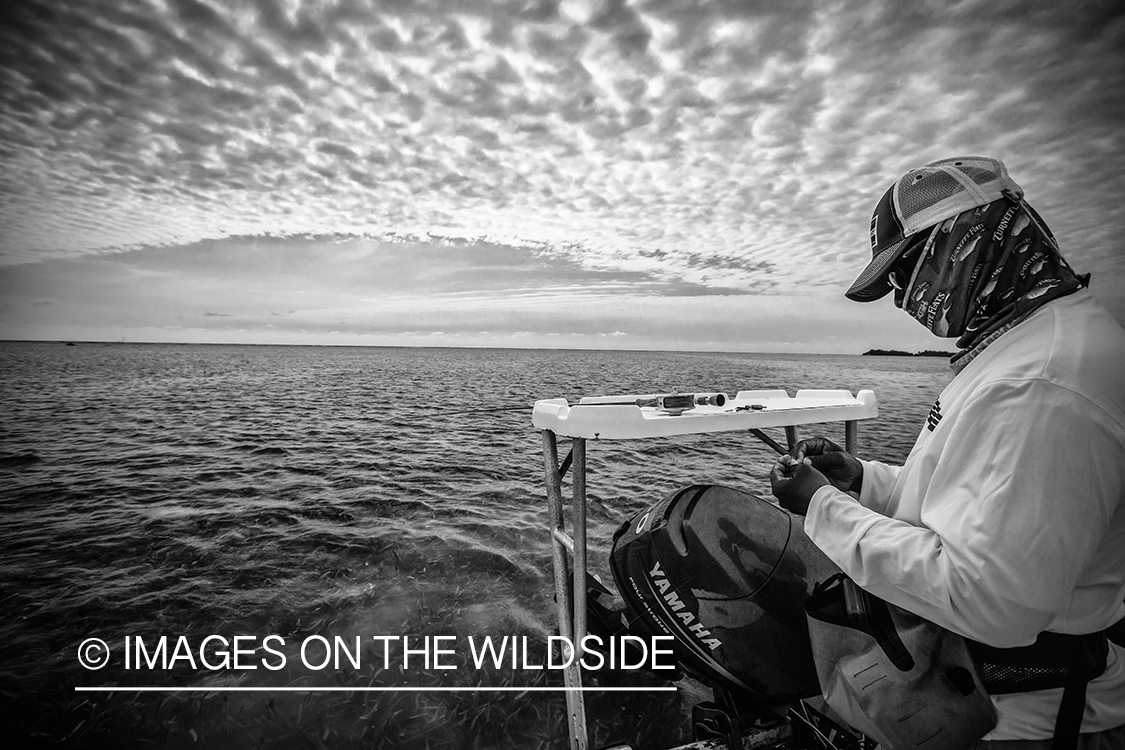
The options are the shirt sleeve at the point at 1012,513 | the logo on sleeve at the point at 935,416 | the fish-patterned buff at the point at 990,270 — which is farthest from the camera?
the logo on sleeve at the point at 935,416

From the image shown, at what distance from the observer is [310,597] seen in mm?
5457

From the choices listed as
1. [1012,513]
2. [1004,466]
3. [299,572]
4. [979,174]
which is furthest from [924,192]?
[299,572]

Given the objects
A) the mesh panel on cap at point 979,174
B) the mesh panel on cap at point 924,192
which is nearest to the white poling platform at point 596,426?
the mesh panel on cap at point 924,192

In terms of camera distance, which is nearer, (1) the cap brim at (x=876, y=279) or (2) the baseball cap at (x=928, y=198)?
(2) the baseball cap at (x=928, y=198)

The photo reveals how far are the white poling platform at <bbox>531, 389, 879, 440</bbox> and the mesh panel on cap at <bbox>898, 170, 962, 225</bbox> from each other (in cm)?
132

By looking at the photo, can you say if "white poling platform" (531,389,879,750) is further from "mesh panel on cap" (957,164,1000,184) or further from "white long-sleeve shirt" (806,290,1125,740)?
"mesh panel on cap" (957,164,1000,184)

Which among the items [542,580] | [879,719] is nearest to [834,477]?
[879,719]

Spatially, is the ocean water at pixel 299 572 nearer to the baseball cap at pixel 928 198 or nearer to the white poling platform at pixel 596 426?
the white poling platform at pixel 596 426

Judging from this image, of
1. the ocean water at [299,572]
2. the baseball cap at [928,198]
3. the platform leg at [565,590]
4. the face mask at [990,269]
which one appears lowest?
the ocean water at [299,572]

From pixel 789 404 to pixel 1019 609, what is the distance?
2.31 metres
